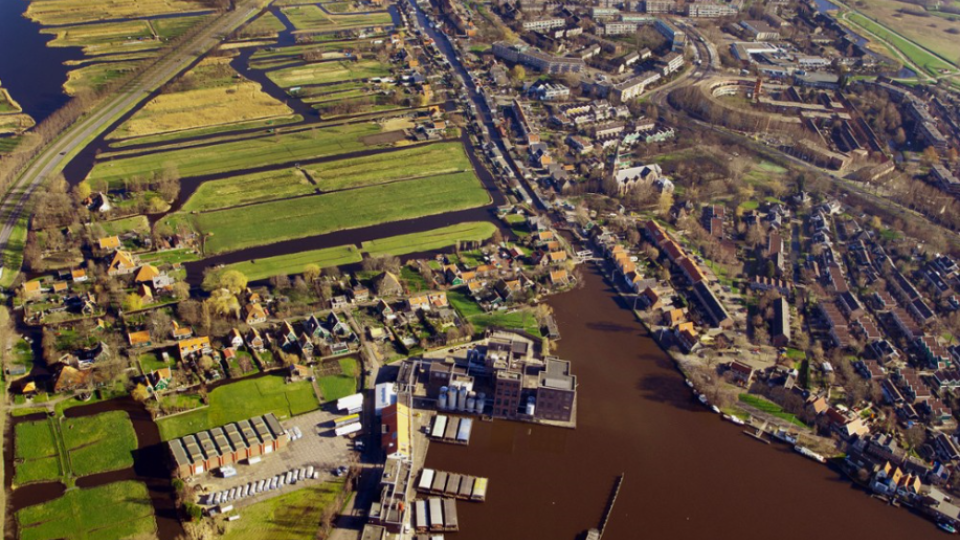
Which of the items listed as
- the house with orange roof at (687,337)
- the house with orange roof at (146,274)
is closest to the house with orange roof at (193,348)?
the house with orange roof at (146,274)

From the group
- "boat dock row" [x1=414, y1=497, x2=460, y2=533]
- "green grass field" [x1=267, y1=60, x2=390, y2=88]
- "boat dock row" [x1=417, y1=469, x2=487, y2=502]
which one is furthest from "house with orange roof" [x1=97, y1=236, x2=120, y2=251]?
"green grass field" [x1=267, y1=60, x2=390, y2=88]

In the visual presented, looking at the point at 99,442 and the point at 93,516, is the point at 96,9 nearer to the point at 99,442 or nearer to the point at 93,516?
the point at 99,442

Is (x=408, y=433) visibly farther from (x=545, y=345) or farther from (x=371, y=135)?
(x=371, y=135)

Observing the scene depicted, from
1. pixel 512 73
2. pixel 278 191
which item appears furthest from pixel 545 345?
pixel 512 73

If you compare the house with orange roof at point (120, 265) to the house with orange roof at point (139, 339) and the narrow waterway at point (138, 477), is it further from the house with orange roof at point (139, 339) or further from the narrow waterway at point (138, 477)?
the narrow waterway at point (138, 477)

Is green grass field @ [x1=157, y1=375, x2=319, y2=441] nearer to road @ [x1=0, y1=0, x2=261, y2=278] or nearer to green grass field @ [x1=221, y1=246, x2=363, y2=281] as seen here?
green grass field @ [x1=221, y1=246, x2=363, y2=281]

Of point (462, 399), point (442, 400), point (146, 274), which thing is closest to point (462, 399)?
point (462, 399)
